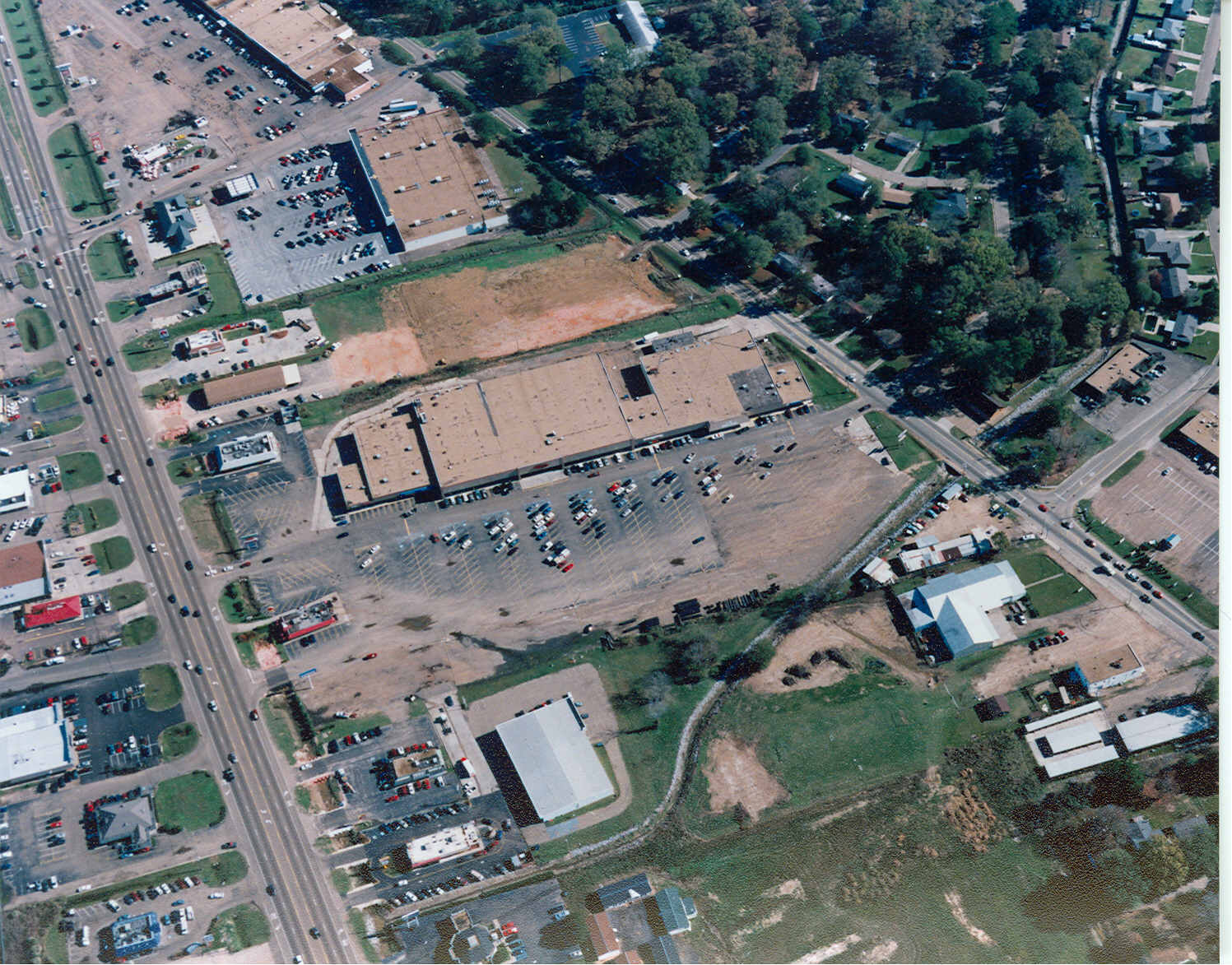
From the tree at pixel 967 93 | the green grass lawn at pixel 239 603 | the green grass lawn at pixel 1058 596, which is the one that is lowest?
the green grass lawn at pixel 1058 596

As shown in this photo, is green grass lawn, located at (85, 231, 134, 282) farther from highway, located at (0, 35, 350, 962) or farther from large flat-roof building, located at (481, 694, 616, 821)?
large flat-roof building, located at (481, 694, 616, 821)

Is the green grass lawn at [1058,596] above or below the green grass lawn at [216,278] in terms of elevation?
below

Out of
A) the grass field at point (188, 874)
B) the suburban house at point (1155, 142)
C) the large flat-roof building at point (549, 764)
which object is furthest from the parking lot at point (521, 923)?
the suburban house at point (1155, 142)

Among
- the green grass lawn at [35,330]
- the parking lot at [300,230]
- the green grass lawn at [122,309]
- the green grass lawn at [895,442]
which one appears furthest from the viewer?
the parking lot at [300,230]

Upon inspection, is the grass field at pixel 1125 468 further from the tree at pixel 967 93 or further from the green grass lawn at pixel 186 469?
the green grass lawn at pixel 186 469

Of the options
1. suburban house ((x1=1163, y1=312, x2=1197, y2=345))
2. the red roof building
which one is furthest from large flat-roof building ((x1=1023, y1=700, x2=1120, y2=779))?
the red roof building

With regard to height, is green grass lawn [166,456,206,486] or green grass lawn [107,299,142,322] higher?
green grass lawn [107,299,142,322]

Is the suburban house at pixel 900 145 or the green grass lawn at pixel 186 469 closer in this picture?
the green grass lawn at pixel 186 469

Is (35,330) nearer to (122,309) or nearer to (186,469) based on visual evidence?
(122,309)
